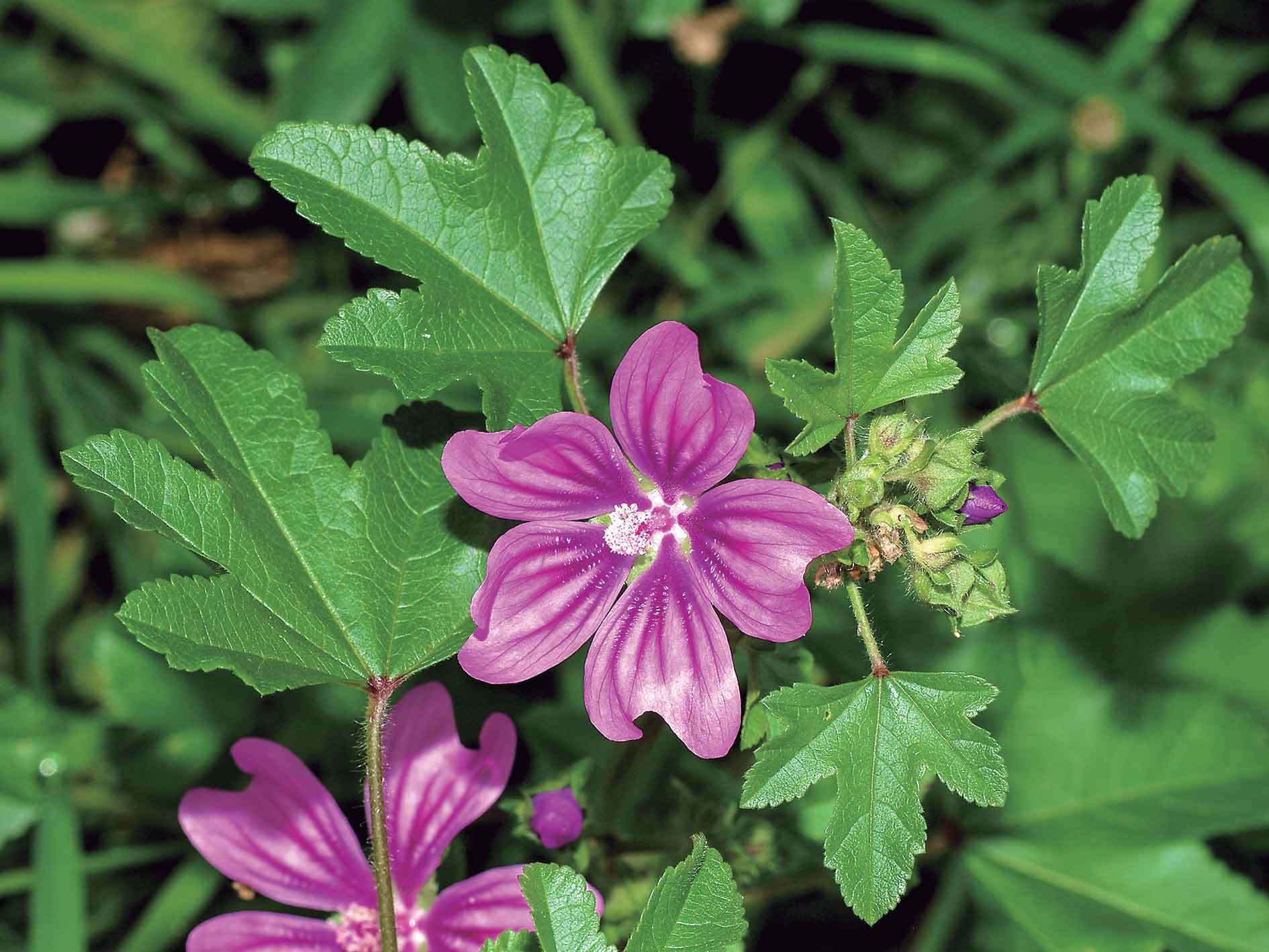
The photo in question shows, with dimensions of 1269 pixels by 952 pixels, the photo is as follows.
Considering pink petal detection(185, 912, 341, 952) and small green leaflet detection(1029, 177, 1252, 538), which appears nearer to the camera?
small green leaflet detection(1029, 177, 1252, 538)

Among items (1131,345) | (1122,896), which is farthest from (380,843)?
(1122,896)

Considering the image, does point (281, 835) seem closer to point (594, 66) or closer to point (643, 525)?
point (643, 525)

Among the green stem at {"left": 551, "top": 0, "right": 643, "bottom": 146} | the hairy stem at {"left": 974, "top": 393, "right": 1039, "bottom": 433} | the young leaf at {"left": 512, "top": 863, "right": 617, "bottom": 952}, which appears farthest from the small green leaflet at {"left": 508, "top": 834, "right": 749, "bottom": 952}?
the green stem at {"left": 551, "top": 0, "right": 643, "bottom": 146}

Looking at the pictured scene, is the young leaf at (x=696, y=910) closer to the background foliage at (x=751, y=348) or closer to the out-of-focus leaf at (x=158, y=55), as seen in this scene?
the background foliage at (x=751, y=348)

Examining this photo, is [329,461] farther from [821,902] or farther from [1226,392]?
[1226,392]

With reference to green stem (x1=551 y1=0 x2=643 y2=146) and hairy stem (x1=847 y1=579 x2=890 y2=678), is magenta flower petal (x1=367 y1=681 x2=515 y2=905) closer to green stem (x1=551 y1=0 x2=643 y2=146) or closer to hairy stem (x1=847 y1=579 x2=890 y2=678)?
hairy stem (x1=847 y1=579 x2=890 y2=678)

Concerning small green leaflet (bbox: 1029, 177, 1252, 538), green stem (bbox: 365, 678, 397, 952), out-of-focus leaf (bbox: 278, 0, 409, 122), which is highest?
small green leaflet (bbox: 1029, 177, 1252, 538)

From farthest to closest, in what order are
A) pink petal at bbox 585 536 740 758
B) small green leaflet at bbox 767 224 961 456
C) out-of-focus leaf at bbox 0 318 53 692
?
out-of-focus leaf at bbox 0 318 53 692 → pink petal at bbox 585 536 740 758 → small green leaflet at bbox 767 224 961 456
